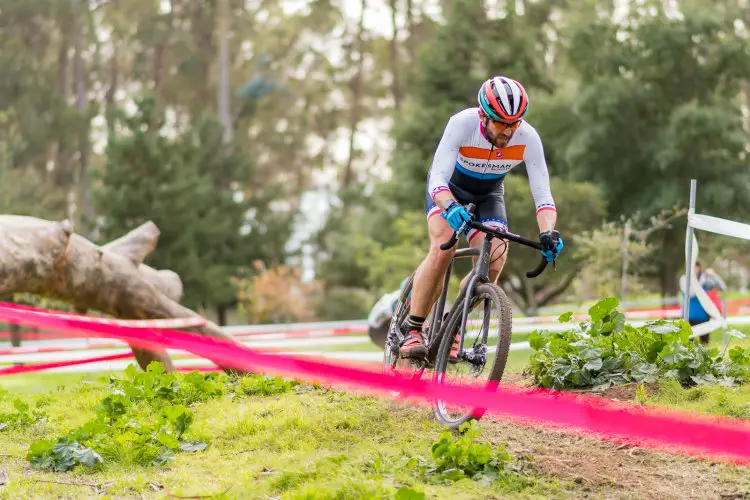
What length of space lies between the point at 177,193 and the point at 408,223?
7621 mm

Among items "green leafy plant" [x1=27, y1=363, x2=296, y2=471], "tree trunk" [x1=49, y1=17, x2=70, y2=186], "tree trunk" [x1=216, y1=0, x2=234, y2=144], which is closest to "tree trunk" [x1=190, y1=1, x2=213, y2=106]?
"tree trunk" [x1=216, y1=0, x2=234, y2=144]

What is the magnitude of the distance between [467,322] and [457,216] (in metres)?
0.71

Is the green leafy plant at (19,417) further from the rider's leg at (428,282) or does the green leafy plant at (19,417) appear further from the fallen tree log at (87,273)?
the rider's leg at (428,282)

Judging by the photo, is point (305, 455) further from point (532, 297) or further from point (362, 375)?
point (532, 297)

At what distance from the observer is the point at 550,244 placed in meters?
5.60

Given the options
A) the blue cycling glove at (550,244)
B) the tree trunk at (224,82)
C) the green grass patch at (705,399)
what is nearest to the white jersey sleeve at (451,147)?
the blue cycling glove at (550,244)

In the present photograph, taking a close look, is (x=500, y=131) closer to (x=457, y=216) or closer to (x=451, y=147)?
(x=451, y=147)

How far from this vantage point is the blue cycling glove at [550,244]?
5594mm

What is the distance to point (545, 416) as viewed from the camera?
406 cm

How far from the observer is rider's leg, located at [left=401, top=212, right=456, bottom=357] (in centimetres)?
615

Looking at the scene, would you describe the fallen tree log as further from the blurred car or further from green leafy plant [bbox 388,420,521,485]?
green leafy plant [bbox 388,420,521,485]

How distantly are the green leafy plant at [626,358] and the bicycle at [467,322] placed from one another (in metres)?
1.18

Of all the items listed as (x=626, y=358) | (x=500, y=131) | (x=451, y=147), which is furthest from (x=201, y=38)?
(x=500, y=131)

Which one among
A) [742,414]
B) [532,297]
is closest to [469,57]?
[532,297]
